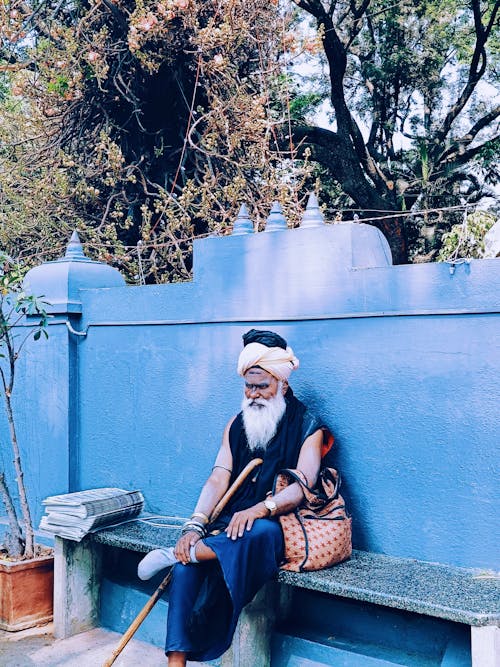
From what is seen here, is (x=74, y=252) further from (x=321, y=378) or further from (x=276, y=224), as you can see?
(x=321, y=378)

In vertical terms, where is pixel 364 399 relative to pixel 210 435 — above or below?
above

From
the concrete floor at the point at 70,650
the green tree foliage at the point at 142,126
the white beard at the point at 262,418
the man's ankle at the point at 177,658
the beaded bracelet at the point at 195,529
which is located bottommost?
the concrete floor at the point at 70,650

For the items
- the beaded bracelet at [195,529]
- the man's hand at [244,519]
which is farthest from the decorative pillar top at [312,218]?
the beaded bracelet at [195,529]

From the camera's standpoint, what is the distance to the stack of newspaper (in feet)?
12.4

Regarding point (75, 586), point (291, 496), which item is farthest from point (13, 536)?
point (291, 496)

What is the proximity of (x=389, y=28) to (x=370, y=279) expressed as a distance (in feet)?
32.9

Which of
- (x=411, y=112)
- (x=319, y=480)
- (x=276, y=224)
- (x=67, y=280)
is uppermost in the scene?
(x=411, y=112)

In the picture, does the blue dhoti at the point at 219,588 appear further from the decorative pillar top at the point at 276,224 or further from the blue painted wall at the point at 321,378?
the decorative pillar top at the point at 276,224

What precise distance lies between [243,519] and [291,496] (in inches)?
10.2

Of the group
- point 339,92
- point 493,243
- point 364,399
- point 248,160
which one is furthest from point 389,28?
point 364,399

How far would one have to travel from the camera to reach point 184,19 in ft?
19.3

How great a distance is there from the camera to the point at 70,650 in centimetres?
373

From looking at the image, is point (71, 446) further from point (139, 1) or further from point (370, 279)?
point (139, 1)

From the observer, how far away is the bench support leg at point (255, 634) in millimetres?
3111
